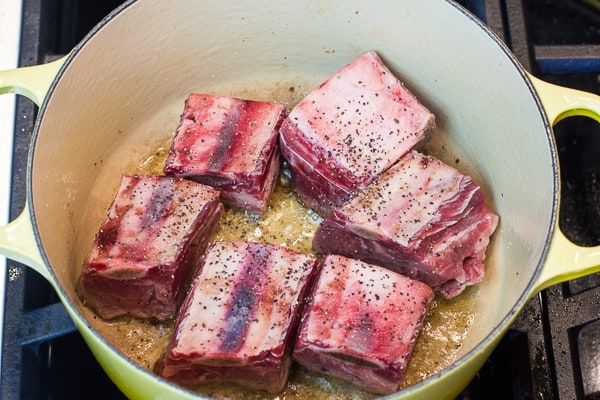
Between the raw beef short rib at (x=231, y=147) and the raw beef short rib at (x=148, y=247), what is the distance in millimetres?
65

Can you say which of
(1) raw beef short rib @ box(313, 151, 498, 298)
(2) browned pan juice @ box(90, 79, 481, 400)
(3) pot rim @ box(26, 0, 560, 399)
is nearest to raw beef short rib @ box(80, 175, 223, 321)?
(2) browned pan juice @ box(90, 79, 481, 400)

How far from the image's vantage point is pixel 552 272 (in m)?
1.66

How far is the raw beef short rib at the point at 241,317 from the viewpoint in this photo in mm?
1837

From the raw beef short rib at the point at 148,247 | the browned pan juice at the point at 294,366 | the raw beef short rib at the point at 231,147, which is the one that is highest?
the raw beef short rib at the point at 231,147

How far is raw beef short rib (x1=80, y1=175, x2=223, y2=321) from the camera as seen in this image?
1984 millimetres

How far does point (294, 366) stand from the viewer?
2.02m

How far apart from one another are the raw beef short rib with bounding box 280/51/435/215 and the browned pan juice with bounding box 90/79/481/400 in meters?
0.09

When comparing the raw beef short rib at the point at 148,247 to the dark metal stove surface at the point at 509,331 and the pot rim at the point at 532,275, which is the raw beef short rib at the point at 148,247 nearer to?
the dark metal stove surface at the point at 509,331

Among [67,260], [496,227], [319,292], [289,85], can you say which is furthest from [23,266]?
[496,227]

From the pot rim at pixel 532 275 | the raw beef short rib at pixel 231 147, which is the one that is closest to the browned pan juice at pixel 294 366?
the raw beef short rib at pixel 231 147

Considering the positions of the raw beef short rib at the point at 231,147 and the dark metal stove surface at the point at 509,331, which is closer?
the dark metal stove surface at the point at 509,331

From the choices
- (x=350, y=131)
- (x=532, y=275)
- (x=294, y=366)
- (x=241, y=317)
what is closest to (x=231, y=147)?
(x=350, y=131)

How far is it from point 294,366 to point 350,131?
732 millimetres

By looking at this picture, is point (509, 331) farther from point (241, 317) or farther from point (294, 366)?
point (241, 317)
